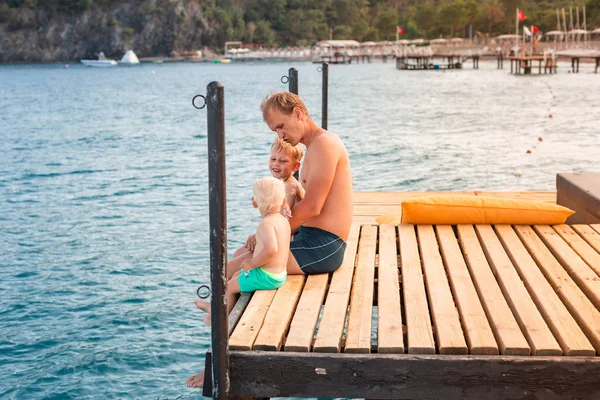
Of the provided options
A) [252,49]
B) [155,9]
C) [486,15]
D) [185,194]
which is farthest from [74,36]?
[185,194]

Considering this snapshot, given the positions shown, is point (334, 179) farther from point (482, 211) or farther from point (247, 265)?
point (482, 211)

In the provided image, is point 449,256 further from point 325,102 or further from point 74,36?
point 74,36

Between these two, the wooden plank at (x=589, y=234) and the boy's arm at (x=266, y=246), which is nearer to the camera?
the boy's arm at (x=266, y=246)

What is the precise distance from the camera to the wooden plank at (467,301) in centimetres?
433

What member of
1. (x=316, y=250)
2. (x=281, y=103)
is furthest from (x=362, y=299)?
(x=281, y=103)

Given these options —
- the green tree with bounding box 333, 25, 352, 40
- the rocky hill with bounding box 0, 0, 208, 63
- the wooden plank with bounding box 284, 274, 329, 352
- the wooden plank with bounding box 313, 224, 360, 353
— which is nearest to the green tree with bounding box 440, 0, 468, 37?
the green tree with bounding box 333, 25, 352, 40

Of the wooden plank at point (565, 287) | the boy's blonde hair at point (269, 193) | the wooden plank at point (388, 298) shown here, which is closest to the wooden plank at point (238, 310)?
the boy's blonde hair at point (269, 193)

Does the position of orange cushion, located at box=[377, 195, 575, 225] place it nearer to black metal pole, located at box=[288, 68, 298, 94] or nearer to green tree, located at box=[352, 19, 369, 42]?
black metal pole, located at box=[288, 68, 298, 94]

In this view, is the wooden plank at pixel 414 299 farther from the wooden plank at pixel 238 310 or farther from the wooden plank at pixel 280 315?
the wooden plank at pixel 238 310

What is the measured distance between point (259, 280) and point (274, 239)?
307mm

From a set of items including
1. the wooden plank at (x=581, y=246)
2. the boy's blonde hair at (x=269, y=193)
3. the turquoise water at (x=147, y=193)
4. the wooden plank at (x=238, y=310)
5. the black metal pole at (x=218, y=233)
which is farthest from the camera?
the turquoise water at (x=147, y=193)

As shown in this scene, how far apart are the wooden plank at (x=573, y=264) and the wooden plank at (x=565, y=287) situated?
0.14ft

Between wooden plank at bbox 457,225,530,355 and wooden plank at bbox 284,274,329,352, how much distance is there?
3.39ft

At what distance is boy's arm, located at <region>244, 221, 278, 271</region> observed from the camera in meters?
5.19
